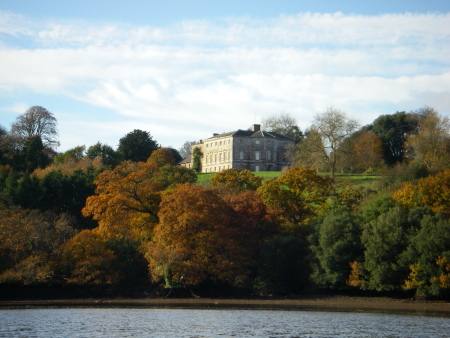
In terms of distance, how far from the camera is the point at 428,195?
53062 millimetres

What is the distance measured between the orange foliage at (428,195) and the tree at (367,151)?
44.3 metres

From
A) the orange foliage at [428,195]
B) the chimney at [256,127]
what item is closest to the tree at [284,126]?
the chimney at [256,127]

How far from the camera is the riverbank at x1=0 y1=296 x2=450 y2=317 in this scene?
4344 cm

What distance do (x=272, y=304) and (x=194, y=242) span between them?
25.7 feet

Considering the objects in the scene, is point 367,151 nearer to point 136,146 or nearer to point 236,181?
point 136,146

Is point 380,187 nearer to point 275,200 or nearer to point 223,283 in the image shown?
point 275,200

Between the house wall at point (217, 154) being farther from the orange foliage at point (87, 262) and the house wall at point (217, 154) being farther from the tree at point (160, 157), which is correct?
the orange foliage at point (87, 262)

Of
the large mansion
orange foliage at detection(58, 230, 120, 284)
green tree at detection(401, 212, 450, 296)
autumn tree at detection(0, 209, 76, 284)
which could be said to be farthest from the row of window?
green tree at detection(401, 212, 450, 296)

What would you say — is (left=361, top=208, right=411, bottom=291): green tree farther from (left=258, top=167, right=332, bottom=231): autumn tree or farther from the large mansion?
the large mansion

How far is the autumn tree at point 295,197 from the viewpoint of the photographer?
56094 millimetres

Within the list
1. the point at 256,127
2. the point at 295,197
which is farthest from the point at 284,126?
the point at 295,197

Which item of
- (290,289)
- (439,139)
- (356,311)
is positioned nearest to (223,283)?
(290,289)

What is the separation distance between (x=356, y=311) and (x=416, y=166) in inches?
1317

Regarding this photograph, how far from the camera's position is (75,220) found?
63375 millimetres
